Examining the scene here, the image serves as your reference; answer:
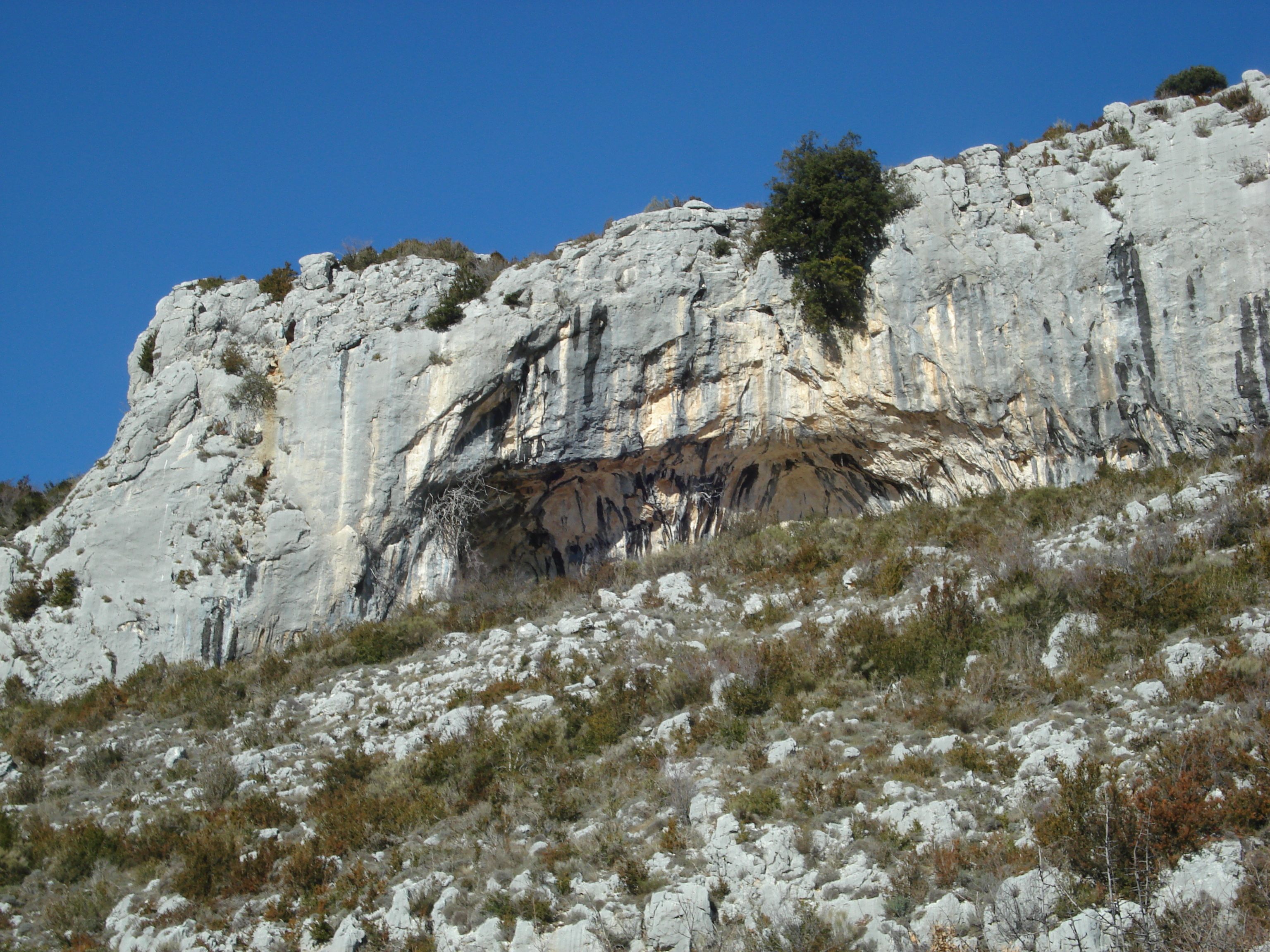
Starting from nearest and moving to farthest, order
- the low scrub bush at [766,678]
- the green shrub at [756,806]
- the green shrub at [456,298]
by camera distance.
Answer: the green shrub at [756,806] → the low scrub bush at [766,678] → the green shrub at [456,298]

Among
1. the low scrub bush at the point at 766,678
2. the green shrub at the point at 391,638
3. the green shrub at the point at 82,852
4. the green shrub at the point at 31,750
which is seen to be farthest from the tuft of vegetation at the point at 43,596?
the low scrub bush at the point at 766,678

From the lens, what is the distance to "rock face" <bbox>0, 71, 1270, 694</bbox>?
52.3 ft

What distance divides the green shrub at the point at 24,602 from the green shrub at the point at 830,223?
15933 millimetres

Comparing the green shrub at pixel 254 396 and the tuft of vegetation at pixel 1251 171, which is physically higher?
the tuft of vegetation at pixel 1251 171

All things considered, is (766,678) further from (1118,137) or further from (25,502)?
(25,502)

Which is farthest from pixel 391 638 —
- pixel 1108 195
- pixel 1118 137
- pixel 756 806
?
pixel 1118 137

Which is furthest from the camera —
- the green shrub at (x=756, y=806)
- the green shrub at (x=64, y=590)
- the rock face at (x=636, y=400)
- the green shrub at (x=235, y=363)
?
the green shrub at (x=235, y=363)

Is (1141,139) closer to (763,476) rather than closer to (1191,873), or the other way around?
Answer: (763,476)

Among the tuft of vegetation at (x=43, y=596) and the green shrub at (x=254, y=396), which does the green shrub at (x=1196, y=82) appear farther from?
the tuft of vegetation at (x=43, y=596)

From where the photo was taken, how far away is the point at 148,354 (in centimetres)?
2205

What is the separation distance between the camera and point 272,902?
10094 millimetres

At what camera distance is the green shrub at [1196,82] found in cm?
2125

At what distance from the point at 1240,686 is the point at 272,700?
526 inches

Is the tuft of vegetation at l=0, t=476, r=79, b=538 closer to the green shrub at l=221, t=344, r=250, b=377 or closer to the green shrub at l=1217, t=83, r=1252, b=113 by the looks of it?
the green shrub at l=221, t=344, r=250, b=377
